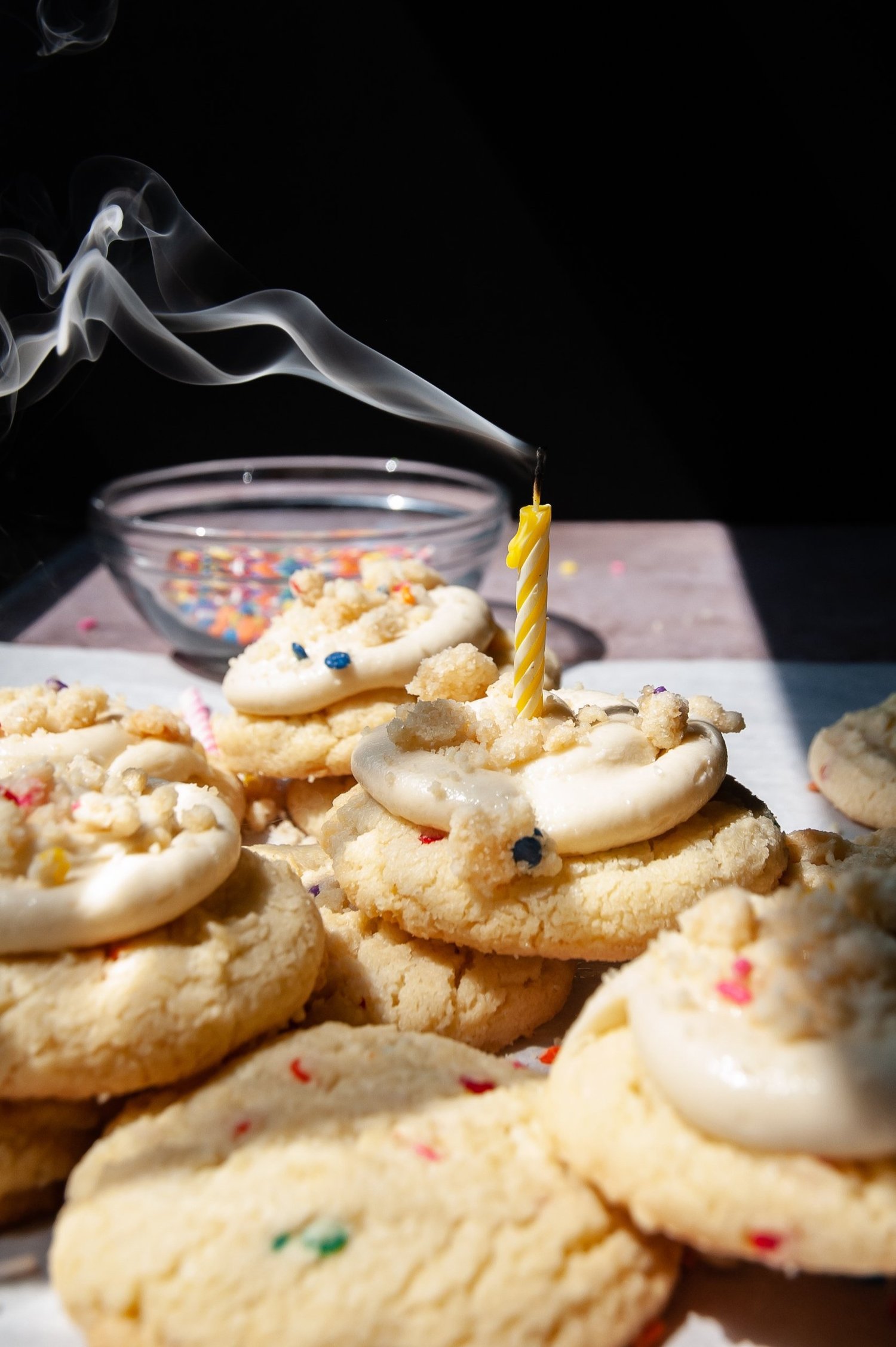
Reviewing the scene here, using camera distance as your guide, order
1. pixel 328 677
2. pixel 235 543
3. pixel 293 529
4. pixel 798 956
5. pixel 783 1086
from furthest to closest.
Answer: pixel 293 529 → pixel 235 543 → pixel 328 677 → pixel 798 956 → pixel 783 1086

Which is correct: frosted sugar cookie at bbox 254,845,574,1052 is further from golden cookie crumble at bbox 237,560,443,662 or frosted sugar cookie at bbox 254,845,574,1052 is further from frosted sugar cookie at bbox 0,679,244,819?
golden cookie crumble at bbox 237,560,443,662

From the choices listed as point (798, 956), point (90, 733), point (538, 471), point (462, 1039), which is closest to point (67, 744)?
point (90, 733)

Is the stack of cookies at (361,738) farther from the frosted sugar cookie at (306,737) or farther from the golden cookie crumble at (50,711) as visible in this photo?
the golden cookie crumble at (50,711)

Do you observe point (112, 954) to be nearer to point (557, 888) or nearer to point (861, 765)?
point (557, 888)

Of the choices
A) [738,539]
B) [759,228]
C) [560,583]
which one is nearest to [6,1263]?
[560,583]

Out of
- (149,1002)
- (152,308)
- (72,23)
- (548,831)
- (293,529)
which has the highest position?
(72,23)

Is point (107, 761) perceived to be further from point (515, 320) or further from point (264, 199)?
point (515, 320)
